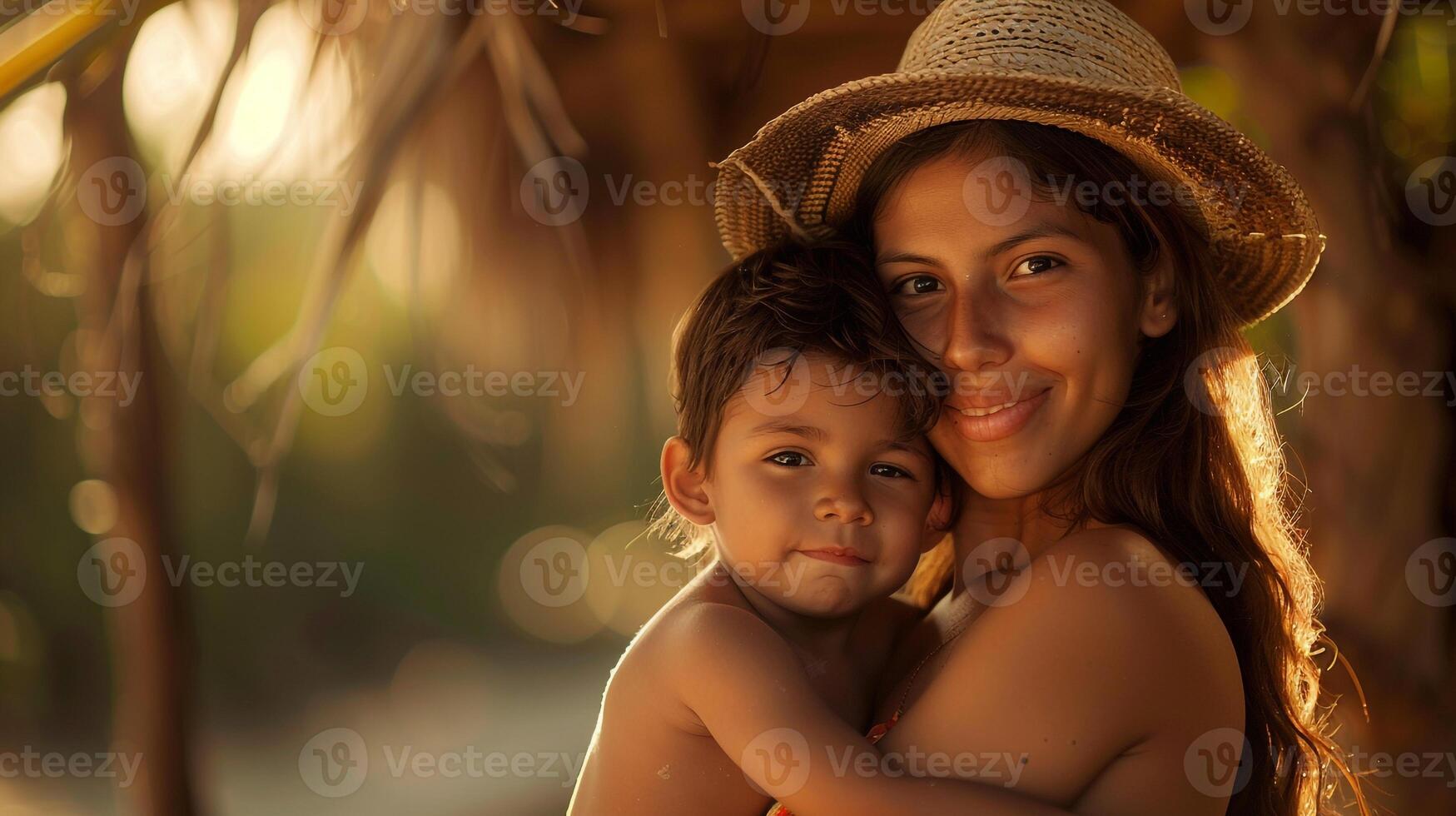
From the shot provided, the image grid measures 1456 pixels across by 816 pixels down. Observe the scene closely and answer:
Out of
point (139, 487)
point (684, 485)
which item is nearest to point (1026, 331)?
point (684, 485)

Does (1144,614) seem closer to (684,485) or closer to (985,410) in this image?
(985,410)

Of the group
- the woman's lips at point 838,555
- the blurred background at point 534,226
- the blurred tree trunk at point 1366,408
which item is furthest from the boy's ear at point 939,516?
the blurred tree trunk at point 1366,408

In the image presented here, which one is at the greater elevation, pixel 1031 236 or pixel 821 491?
pixel 1031 236

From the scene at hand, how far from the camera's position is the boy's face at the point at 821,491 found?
6.11 ft

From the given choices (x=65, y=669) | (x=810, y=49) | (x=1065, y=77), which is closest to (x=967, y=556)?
(x=1065, y=77)

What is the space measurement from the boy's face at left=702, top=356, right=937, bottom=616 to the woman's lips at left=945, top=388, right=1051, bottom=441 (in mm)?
129

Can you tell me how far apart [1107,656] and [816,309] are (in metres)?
0.69

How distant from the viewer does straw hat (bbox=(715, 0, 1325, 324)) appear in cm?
175

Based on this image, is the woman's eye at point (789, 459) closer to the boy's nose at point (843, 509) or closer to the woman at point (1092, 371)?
the boy's nose at point (843, 509)

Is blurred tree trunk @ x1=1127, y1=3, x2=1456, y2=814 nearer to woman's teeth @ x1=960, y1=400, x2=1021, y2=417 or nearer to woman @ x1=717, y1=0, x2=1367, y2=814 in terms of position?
woman @ x1=717, y1=0, x2=1367, y2=814

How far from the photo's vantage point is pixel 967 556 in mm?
1995

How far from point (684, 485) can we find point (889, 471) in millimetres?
352

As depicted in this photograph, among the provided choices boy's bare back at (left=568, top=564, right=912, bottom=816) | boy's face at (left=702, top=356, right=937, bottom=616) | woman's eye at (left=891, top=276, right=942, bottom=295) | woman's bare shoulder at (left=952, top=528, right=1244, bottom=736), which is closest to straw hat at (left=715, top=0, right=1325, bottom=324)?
woman's eye at (left=891, top=276, right=942, bottom=295)

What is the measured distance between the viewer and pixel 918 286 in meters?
1.88
